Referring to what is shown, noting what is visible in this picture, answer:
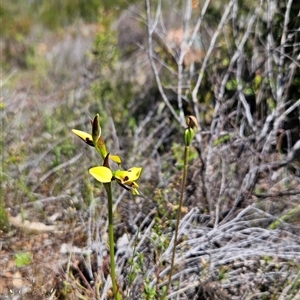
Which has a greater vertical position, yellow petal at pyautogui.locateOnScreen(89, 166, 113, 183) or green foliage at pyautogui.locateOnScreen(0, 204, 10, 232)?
yellow petal at pyautogui.locateOnScreen(89, 166, 113, 183)

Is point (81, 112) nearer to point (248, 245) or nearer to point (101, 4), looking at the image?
point (248, 245)

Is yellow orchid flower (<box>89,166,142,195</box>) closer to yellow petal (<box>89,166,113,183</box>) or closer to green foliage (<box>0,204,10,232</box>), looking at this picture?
yellow petal (<box>89,166,113,183</box>)

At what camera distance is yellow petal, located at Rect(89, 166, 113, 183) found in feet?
4.27

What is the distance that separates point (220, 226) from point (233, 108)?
98 centimetres

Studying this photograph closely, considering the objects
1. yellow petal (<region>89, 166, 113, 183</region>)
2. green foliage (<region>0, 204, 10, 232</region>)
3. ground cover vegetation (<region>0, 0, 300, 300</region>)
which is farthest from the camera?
green foliage (<region>0, 204, 10, 232</region>)

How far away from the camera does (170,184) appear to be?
2.31 metres

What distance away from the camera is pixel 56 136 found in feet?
9.88

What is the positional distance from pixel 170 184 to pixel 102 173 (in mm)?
1023

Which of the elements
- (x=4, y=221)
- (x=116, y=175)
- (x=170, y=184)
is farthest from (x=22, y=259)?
(x=116, y=175)

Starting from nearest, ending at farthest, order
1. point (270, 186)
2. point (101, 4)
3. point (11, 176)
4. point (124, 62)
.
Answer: point (270, 186)
point (11, 176)
point (124, 62)
point (101, 4)


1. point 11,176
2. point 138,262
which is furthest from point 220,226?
point 11,176

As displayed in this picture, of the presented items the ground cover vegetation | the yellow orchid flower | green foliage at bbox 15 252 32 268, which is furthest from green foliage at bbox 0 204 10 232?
the yellow orchid flower

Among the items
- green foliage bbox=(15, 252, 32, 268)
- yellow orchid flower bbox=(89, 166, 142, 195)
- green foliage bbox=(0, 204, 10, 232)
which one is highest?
yellow orchid flower bbox=(89, 166, 142, 195)

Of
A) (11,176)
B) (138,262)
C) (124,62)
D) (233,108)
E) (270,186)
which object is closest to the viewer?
(138,262)
